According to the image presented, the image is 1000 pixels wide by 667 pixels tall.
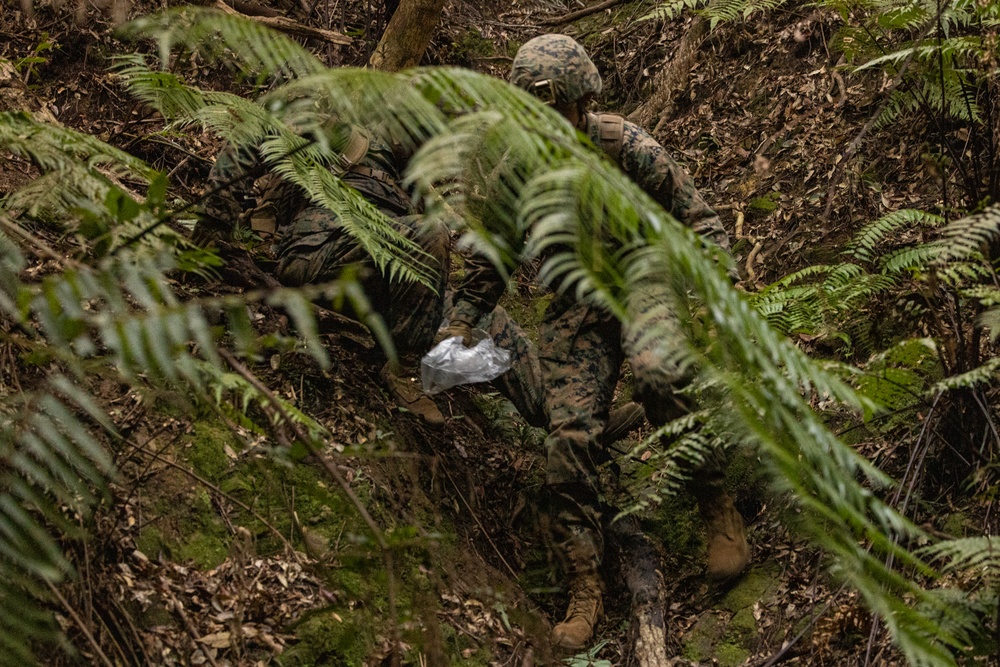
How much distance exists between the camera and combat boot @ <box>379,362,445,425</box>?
199 inches

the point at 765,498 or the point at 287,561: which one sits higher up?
the point at 287,561

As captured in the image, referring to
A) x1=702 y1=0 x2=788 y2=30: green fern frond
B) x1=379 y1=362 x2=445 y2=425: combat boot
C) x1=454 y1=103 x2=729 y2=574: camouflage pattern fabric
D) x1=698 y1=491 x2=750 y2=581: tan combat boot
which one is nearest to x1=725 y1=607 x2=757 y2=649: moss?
x1=698 y1=491 x2=750 y2=581: tan combat boot

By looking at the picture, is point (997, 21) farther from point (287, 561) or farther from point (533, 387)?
point (287, 561)

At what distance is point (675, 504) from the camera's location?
489 cm

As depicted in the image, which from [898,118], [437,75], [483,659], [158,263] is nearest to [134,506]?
[483,659]

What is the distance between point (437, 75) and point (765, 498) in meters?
3.33

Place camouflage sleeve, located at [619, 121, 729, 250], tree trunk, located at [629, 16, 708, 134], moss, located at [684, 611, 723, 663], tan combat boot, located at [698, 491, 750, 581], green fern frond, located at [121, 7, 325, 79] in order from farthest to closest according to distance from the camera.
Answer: tree trunk, located at [629, 16, 708, 134] < camouflage sleeve, located at [619, 121, 729, 250] < tan combat boot, located at [698, 491, 750, 581] < moss, located at [684, 611, 723, 663] < green fern frond, located at [121, 7, 325, 79]

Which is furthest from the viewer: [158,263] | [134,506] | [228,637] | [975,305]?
[975,305]

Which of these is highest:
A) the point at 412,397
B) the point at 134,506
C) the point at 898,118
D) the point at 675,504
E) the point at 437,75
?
the point at 437,75

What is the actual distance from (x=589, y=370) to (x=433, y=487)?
38.1 inches

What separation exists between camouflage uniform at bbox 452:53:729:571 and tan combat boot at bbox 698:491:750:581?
0.08m

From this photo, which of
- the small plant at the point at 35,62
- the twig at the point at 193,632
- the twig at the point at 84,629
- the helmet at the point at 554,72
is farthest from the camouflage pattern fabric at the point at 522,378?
the small plant at the point at 35,62

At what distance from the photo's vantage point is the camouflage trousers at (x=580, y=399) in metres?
4.39

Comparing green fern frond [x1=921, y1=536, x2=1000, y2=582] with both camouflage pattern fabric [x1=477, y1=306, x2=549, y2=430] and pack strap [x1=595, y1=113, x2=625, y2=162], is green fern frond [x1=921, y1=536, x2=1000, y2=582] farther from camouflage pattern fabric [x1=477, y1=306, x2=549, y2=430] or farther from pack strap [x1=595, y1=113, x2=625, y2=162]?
pack strap [x1=595, y1=113, x2=625, y2=162]
